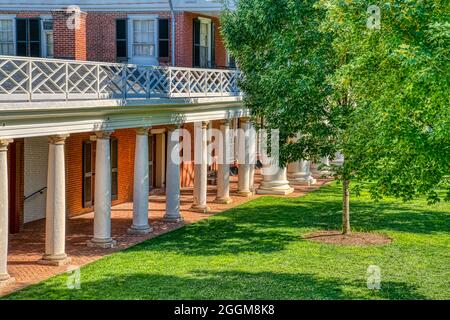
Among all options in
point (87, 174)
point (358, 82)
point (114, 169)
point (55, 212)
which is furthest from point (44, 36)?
point (358, 82)

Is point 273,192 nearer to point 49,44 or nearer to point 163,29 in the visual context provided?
point 163,29

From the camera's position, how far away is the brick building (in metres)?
17.3

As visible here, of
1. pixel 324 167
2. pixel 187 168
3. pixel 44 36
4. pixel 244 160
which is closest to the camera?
pixel 324 167

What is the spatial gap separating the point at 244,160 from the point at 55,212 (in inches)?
581

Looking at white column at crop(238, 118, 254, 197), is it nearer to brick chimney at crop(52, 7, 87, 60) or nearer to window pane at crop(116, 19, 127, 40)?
window pane at crop(116, 19, 127, 40)

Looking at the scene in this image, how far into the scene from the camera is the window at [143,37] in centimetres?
3134

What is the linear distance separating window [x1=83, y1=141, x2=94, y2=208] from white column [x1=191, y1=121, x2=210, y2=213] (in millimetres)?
3862

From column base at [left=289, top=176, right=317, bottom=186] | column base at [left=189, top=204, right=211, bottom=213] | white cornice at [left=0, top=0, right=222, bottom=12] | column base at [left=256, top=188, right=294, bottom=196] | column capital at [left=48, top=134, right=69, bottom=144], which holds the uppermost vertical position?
white cornice at [left=0, top=0, right=222, bottom=12]

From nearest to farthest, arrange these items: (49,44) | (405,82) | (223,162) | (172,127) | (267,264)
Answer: (405,82) < (267,264) < (172,127) < (223,162) < (49,44)

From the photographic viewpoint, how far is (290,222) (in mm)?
25750

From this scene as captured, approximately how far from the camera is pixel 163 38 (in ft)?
102

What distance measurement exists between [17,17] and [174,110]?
36.7ft

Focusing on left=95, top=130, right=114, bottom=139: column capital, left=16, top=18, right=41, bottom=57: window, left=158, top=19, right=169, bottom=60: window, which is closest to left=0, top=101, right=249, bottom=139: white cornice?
left=95, top=130, right=114, bottom=139: column capital

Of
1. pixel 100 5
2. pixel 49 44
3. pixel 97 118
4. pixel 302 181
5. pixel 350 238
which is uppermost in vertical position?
pixel 100 5
